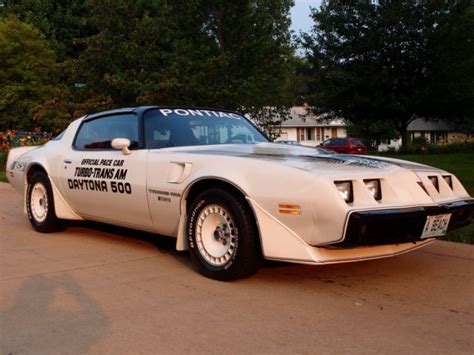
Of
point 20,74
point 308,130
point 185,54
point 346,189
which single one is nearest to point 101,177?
point 346,189

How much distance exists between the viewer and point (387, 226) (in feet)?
12.8

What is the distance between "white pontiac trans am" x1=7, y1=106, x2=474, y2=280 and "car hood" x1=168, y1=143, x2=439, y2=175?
12 millimetres

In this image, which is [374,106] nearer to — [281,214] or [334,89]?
[334,89]

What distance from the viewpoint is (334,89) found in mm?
27172

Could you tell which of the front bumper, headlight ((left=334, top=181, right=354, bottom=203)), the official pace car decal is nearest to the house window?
the official pace car decal

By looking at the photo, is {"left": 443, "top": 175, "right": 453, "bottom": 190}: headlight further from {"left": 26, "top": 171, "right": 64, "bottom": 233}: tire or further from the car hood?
{"left": 26, "top": 171, "right": 64, "bottom": 233}: tire

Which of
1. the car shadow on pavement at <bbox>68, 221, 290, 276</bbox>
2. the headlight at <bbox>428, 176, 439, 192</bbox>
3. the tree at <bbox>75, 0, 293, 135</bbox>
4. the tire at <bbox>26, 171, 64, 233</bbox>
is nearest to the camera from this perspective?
the headlight at <bbox>428, 176, 439, 192</bbox>

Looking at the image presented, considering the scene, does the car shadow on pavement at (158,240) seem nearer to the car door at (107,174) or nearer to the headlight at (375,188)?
the car door at (107,174)

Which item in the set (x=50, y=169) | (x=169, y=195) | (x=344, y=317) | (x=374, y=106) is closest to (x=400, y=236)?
(x=344, y=317)

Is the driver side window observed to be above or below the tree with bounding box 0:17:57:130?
below

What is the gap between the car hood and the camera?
166 inches

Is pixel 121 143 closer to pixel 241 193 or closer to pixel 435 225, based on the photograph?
pixel 241 193

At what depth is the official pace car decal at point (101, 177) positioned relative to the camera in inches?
213

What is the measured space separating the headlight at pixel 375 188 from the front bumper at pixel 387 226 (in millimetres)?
193
